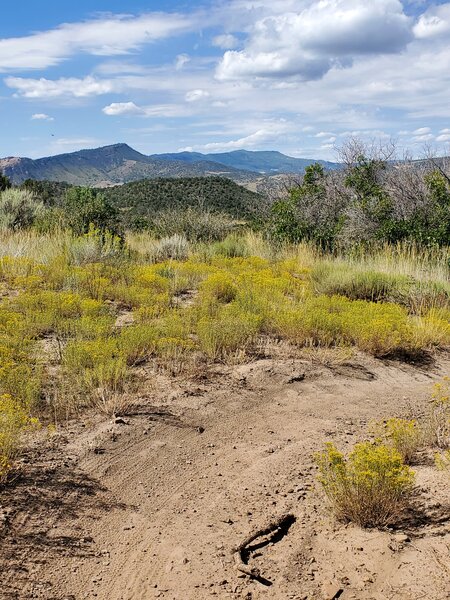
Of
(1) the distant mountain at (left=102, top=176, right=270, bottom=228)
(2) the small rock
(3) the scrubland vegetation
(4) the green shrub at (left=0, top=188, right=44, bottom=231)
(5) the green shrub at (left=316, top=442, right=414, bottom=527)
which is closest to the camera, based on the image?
(2) the small rock

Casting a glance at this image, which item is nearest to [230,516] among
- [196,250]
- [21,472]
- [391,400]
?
[21,472]

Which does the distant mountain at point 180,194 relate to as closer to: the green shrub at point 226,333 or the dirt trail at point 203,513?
the green shrub at point 226,333

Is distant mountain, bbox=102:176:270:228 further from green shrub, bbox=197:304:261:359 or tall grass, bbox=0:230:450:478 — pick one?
green shrub, bbox=197:304:261:359

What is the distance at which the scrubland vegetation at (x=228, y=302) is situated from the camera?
437 cm

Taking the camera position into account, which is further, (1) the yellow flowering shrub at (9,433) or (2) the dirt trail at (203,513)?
(1) the yellow flowering shrub at (9,433)

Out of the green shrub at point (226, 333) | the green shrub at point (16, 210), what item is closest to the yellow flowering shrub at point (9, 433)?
the green shrub at point (226, 333)

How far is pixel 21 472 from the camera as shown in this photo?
3857 mm

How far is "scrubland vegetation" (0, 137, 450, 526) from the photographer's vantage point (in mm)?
4371

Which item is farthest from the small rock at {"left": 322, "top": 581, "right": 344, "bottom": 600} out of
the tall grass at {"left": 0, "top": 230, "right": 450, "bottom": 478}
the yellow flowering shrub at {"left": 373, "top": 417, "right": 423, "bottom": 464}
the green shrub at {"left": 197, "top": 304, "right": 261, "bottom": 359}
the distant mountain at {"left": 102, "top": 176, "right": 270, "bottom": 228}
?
the distant mountain at {"left": 102, "top": 176, "right": 270, "bottom": 228}

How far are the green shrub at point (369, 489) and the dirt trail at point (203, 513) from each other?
97mm

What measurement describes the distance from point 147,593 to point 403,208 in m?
13.6

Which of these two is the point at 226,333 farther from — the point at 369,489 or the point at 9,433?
the point at 369,489

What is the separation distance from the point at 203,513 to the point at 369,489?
111 cm

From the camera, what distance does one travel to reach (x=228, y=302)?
8766 millimetres
